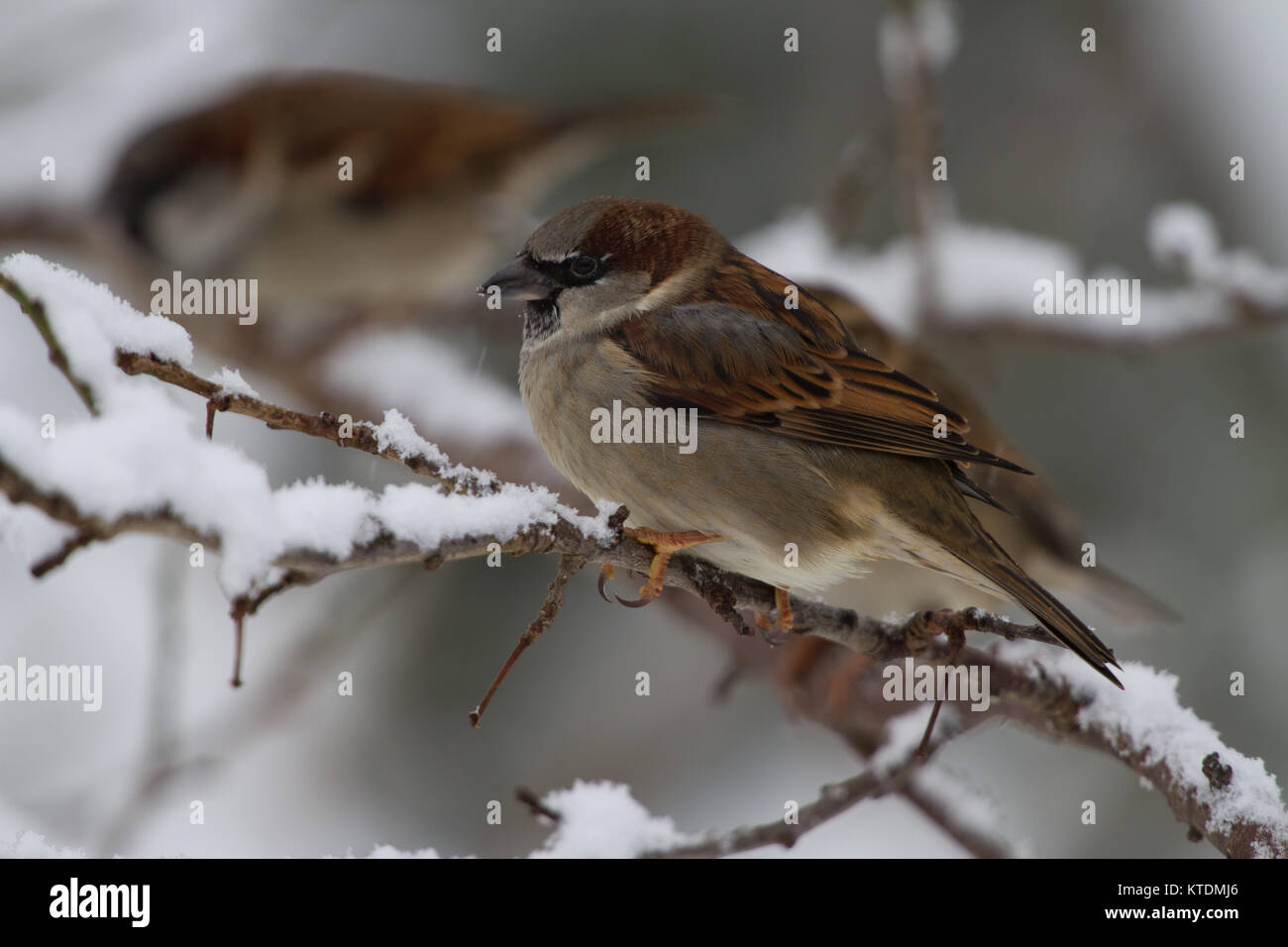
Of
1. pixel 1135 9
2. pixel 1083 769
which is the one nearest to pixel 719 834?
pixel 1083 769

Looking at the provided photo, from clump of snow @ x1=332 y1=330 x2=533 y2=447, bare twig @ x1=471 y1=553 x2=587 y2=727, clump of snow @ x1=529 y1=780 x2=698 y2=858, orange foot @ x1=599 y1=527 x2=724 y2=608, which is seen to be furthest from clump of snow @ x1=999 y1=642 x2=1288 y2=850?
clump of snow @ x1=332 y1=330 x2=533 y2=447

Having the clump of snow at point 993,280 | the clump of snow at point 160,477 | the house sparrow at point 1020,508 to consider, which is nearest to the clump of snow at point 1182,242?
the clump of snow at point 993,280

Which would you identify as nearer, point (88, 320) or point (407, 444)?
point (88, 320)

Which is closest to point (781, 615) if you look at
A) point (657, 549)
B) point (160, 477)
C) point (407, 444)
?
point (657, 549)

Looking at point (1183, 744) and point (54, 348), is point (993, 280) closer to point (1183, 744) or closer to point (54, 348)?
point (1183, 744)
